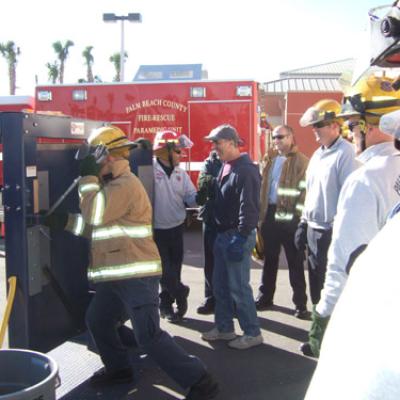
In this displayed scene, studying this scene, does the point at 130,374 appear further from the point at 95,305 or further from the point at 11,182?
the point at 11,182

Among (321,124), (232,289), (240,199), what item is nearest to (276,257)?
(232,289)

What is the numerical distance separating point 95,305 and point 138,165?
5.97 ft

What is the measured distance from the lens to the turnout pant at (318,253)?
395 cm

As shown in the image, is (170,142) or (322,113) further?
(170,142)

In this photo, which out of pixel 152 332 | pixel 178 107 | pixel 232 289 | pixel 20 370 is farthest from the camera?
pixel 178 107

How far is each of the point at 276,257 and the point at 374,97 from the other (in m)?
3.31

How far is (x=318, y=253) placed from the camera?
4000mm

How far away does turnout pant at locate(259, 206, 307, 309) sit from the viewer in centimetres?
513

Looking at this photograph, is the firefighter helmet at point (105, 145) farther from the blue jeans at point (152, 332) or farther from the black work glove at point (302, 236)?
the black work glove at point (302, 236)

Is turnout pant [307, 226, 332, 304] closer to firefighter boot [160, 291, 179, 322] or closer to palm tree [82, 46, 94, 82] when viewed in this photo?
firefighter boot [160, 291, 179, 322]

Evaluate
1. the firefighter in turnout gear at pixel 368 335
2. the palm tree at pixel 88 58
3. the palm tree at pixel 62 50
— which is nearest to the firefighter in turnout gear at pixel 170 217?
the firefighter in turnout gear at pixel 368 335

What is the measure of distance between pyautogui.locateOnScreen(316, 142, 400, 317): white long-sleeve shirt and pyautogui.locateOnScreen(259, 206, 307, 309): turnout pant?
2949 millimetres

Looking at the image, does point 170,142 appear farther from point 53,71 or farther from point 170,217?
point 53,71

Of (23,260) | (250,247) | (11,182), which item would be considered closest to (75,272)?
(23,260)
